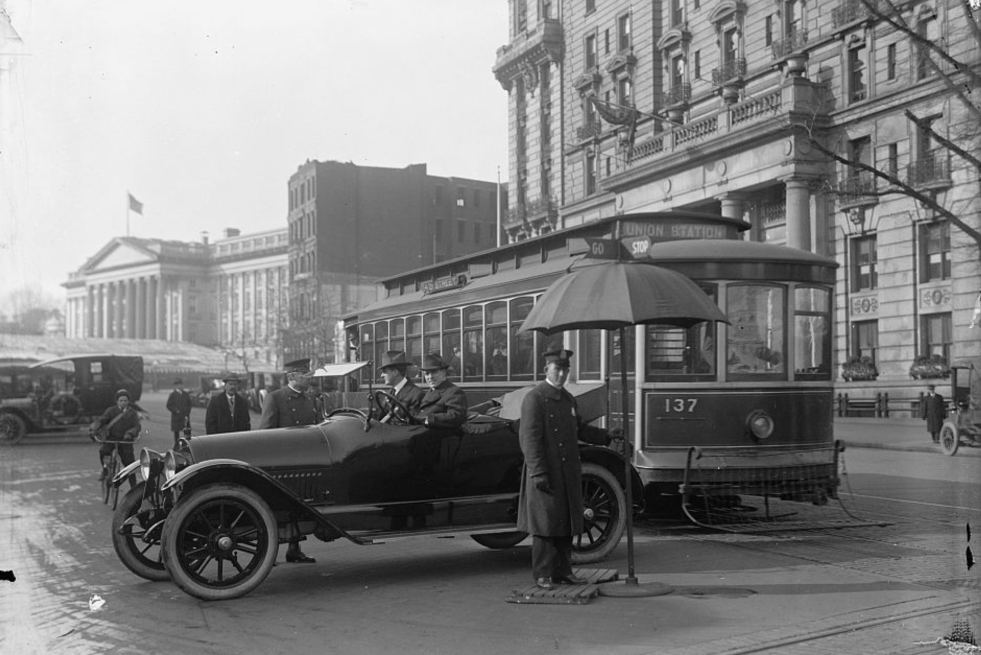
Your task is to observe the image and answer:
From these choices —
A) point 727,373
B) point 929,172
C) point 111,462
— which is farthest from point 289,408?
point 929,172

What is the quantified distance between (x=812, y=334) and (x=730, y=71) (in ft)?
104

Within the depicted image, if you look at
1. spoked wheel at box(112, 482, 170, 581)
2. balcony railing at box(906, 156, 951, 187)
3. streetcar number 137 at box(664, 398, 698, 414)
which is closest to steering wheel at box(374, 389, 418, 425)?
spoked wheel at box(112, 482, 170, 581)

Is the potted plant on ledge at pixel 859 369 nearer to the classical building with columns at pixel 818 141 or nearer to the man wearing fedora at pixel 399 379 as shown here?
the classical building with columns at pixel 818 141

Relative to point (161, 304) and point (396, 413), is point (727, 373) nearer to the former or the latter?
point (396, 413)

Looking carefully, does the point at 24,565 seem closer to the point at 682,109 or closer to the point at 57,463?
the point at 57,463

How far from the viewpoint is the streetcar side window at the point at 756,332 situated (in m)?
11.2

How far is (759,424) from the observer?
1102 centimetres

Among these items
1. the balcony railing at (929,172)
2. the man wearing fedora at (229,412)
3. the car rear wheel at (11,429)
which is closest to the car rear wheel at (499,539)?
the man wearing fedora at (229,412)

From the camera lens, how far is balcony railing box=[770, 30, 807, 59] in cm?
3828

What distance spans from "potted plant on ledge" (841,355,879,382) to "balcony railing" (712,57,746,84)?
11.9 metres

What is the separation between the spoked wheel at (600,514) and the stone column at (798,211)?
2744 centimetres

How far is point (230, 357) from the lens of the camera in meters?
107

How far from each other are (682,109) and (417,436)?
37159mm

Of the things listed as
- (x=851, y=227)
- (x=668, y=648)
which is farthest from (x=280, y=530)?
(x=851, y=227)
